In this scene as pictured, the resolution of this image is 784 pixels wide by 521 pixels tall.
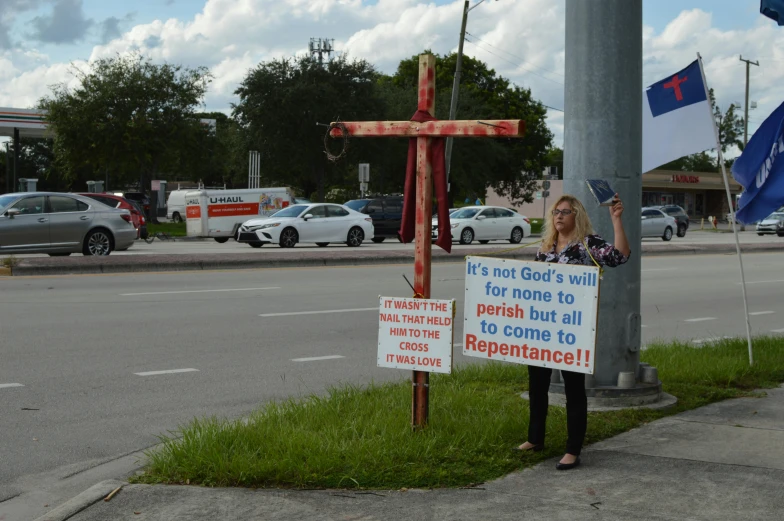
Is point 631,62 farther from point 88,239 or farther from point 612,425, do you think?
point 88,239

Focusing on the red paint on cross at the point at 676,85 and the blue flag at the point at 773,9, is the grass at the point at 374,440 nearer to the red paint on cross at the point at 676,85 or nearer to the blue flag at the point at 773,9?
the red paint on cross at the point at 676,85

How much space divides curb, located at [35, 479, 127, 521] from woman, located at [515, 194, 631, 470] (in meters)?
2.27

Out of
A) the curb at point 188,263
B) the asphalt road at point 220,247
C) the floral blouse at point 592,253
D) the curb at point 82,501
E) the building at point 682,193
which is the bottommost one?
the curb at point 82,501

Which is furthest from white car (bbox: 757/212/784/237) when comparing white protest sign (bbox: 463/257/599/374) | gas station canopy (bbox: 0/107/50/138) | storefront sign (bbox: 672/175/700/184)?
white protest sign (bbox: 463/257/599/374)

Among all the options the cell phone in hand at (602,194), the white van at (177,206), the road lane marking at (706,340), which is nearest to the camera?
the cell phone in hand at (602,194)

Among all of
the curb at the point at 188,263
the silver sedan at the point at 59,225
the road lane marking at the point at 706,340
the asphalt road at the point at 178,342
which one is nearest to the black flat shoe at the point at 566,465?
the asphalt road at the point at 178,342

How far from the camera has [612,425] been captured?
6.66 metres

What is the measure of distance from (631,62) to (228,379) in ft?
13.9

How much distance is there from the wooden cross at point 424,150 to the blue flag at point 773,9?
15.4 ft

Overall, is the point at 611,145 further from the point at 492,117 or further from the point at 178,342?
the point at 492,117

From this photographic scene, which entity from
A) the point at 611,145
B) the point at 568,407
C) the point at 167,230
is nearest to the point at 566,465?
the point at 568,407

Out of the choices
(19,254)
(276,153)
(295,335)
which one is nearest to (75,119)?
(276,153)

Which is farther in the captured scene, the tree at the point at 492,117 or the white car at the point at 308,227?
the tree at the point at 492,117

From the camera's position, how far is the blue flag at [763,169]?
8.75 metres
